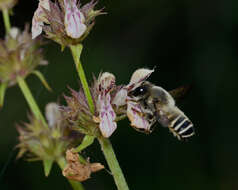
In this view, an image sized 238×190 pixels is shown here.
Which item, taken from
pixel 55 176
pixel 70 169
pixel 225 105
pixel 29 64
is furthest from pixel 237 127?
pixel 70 169

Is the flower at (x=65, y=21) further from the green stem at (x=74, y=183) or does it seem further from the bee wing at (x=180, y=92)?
the green stem at (x=74, y=183)

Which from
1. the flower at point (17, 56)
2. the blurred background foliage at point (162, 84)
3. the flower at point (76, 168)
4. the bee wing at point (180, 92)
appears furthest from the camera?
the blurred background foliage at point (162, 84)

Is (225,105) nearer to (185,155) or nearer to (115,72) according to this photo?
(185,155)

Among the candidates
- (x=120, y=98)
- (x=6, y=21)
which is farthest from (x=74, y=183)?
(x=6, y=21)

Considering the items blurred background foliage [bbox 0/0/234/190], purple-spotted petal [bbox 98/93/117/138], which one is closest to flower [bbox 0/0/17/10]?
purple-spotted petal [bbox 98/93/117/138]

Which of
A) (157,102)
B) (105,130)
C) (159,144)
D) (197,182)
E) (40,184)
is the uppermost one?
(105,130)

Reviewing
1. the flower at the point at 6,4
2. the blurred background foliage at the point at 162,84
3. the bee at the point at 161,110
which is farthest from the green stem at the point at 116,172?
the blurred background foliage at the point at 162,84

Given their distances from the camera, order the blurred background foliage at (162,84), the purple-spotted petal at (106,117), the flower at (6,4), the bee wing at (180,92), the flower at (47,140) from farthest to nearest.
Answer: the blurred background foliage at (162,84), the flower at (6,4), the flower at (47,140), the bee wing at (180,92), the purple-spotted petal at (106,117)
